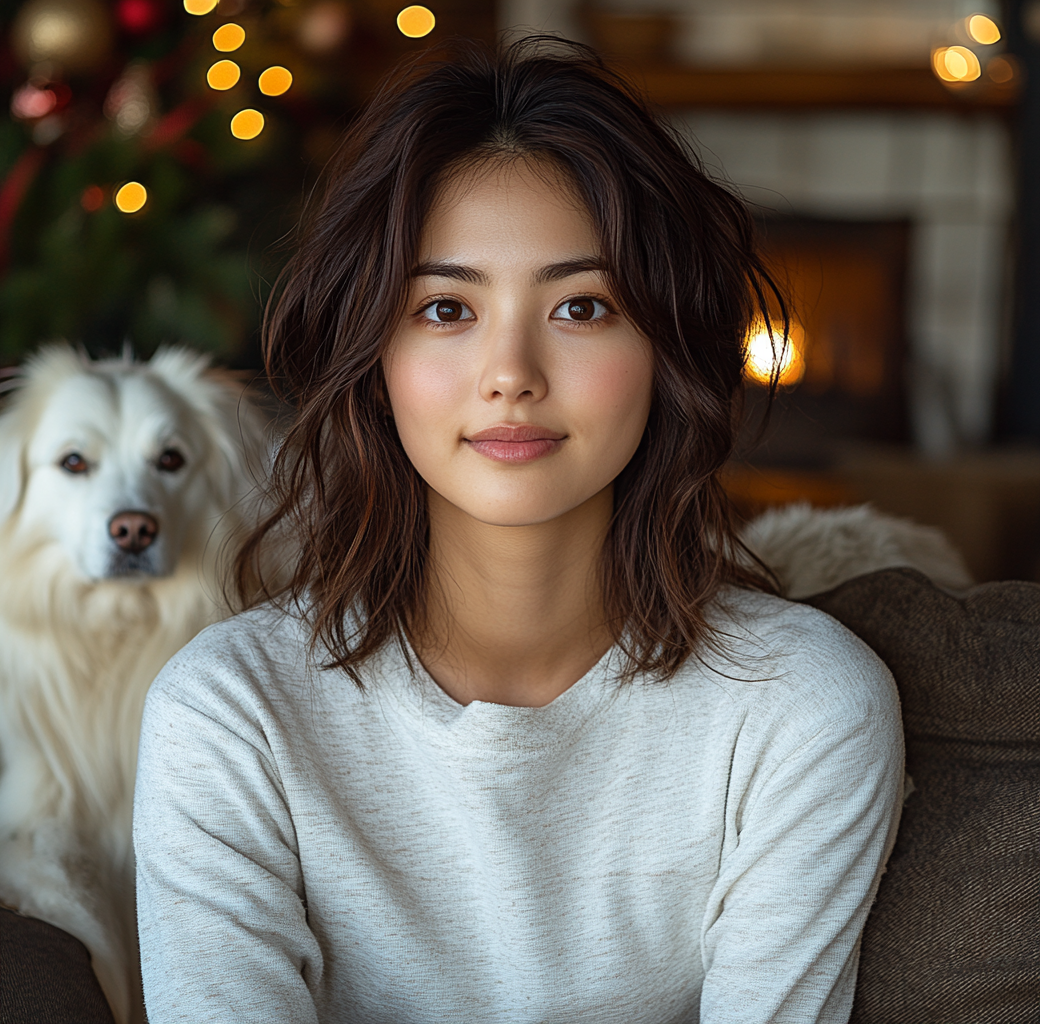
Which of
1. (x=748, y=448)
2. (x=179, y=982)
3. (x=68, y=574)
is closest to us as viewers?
(x=179, y=982)

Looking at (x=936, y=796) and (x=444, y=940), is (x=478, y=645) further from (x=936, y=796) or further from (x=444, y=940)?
(x=936, y=796)

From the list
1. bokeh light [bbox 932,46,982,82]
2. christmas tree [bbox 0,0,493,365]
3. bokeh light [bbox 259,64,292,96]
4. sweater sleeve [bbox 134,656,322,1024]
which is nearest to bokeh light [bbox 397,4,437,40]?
christmas tree [bbox 0,0,493,365]

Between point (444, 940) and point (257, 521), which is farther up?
point (257, 521)

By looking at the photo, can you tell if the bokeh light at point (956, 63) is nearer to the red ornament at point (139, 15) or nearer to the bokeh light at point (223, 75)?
the bokeh light at point (223, 75)

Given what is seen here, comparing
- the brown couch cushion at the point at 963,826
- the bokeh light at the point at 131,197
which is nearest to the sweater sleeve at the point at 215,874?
the brown couch cushion at the point at 963,826

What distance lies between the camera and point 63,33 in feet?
7.95

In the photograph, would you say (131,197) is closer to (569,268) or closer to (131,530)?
(131,530)

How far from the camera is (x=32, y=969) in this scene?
42.4 inches

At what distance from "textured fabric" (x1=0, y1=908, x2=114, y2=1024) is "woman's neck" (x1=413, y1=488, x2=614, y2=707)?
47cm

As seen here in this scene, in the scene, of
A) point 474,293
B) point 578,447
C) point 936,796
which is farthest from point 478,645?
point 936,796

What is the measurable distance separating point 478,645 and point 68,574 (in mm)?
563

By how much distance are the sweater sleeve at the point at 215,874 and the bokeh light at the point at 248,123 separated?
6.63 feet

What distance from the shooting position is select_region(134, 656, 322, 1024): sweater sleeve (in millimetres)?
954

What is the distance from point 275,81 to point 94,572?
6.69 feet
